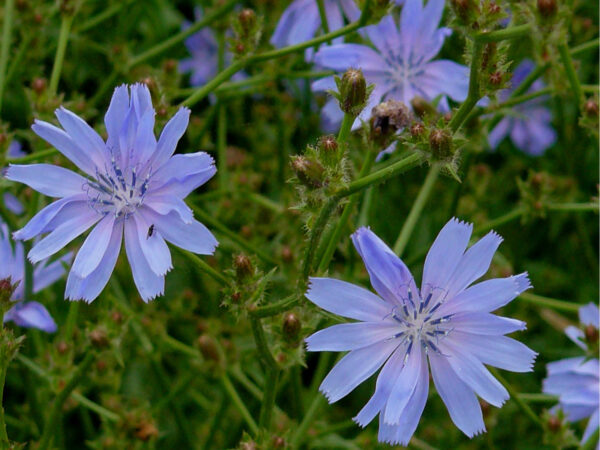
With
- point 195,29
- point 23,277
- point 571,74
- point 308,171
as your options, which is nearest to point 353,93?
point 308,171

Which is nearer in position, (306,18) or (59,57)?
(59,57)

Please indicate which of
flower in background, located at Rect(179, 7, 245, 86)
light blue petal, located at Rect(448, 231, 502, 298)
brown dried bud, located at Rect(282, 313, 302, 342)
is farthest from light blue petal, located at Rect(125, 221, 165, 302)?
flower in background, located at Rect(179, 7, 245, 86)

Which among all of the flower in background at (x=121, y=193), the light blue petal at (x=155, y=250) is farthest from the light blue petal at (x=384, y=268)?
the light blue petal at (x=155, y=250)

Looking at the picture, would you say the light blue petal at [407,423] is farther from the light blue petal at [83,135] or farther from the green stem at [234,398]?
the light blue petal at [83,135]

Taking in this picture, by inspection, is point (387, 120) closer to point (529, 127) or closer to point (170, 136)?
point (170, 136)

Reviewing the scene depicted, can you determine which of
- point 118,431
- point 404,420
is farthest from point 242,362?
point 404,420

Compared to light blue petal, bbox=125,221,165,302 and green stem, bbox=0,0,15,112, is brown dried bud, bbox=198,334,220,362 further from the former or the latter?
green stem, bbox=0,0,15,112
